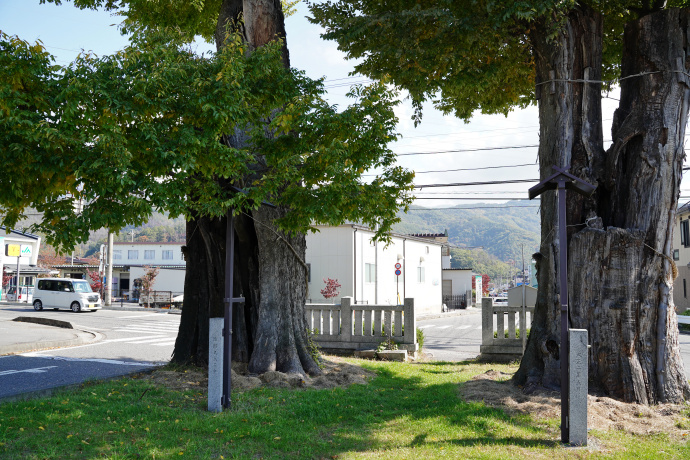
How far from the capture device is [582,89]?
30.4 feet

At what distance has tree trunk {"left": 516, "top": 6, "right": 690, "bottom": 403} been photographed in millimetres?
7980

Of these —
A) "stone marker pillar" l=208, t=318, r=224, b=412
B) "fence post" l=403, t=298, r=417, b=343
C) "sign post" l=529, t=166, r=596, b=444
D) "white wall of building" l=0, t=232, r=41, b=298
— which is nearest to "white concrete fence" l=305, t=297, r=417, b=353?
"fence post" l=403, t=298, r=417, b=343

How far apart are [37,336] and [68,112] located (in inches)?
573

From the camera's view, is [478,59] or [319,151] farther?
[478,59]

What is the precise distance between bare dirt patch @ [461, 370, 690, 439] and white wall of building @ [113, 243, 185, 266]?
6807cm

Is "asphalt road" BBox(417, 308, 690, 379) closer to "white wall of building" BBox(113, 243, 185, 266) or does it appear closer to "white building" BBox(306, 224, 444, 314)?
"white building" BBox(306, 224, 444, 314)

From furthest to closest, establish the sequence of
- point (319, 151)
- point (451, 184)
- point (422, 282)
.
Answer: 1. point (422, 282)
2. point (451, 184)
3. point (319, 151)

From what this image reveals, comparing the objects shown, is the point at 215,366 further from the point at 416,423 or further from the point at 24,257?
the point at 24,257

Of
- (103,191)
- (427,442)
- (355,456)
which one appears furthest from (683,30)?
(103,191)

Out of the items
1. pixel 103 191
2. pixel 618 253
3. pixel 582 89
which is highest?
pixel 582 89

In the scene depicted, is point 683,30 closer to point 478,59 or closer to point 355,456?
point 478,59

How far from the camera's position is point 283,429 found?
6.41 meters

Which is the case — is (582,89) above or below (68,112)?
above

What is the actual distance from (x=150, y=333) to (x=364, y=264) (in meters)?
17.4
